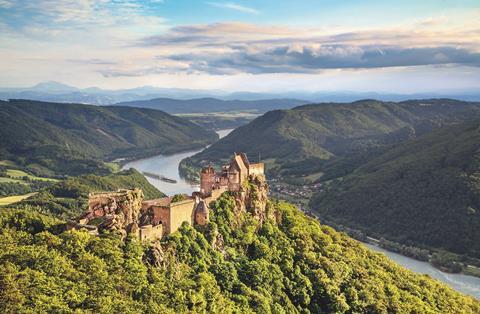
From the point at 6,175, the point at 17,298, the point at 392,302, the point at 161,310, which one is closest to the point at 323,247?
the point at 392,302

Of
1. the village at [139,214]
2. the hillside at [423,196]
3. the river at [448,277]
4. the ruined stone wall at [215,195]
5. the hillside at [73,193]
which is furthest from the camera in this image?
the hillside at [423,196]

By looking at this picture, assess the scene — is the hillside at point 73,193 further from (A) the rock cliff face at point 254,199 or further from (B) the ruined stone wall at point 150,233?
(B) the ruined stone wall at point 150,233

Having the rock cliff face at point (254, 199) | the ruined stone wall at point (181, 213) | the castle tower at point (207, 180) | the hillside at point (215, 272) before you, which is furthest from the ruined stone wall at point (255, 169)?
the ruined stone wall at point (181, 213)

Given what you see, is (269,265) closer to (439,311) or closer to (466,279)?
(439,311)

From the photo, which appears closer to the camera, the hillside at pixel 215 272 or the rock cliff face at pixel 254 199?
the hillside at pixel 215 272

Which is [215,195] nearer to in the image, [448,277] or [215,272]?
[215,272]

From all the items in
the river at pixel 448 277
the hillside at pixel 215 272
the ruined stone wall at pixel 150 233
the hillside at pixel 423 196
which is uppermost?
the ruined stone wall at pixel 150 233

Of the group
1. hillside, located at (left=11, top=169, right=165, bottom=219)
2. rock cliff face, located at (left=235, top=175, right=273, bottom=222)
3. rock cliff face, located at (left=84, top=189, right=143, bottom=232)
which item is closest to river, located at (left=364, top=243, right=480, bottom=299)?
rock cliff face, located at (left=235, top=175, right=273, bottom=222)
